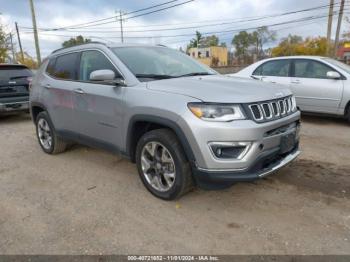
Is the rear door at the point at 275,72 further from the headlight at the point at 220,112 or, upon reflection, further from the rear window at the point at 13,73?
the rear window at the point at 13,73

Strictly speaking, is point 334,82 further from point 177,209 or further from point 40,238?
point 40,238

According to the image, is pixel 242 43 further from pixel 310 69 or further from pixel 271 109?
pixel 271 109

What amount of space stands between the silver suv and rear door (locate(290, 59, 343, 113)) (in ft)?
12.1

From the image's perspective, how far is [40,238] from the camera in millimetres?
2740

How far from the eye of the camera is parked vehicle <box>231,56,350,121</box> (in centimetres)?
643

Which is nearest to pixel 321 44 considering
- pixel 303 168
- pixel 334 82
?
pixel 334 82

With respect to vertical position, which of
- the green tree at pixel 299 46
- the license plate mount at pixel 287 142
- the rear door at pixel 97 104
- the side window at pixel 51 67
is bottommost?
the license plate mount at pixel 287 142

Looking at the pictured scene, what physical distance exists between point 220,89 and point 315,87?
15.6 feet

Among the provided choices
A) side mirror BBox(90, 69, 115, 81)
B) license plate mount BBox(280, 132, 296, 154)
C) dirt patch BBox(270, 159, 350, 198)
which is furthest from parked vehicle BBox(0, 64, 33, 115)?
license plate mount BBox(280, 132, 296, 154)

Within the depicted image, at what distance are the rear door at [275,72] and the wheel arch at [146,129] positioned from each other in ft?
15.9

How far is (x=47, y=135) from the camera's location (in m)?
5.19

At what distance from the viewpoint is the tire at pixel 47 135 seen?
16.3 ft

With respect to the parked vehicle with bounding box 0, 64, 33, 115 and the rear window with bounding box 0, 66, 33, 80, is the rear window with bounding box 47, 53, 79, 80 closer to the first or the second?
the parked vehicle with bounding box 0, 64, 33, 115

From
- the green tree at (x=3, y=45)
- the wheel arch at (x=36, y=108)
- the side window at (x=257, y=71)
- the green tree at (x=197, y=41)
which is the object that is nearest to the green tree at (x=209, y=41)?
the green tree at (x=197, y=41)
